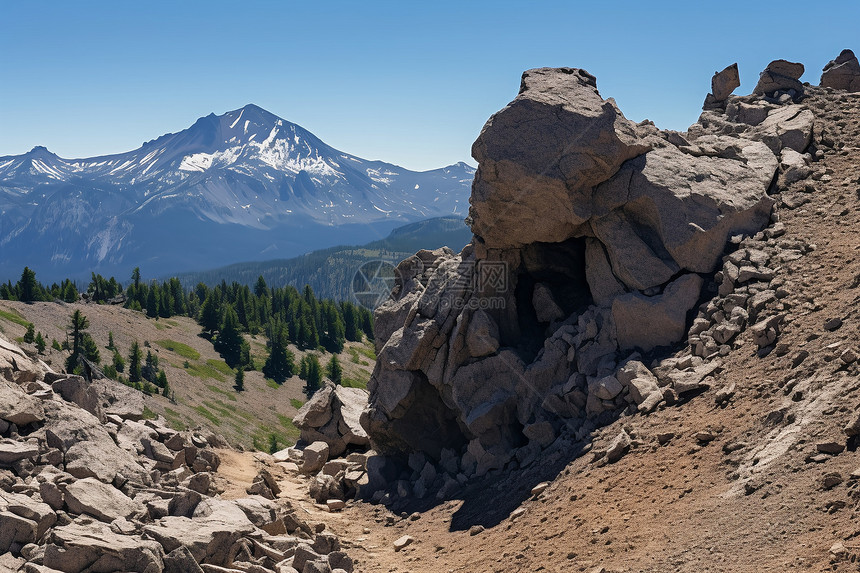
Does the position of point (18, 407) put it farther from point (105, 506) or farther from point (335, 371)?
point (335, 371)

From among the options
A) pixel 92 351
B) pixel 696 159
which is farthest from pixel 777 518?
pixel 92 351

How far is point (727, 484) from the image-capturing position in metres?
20.4

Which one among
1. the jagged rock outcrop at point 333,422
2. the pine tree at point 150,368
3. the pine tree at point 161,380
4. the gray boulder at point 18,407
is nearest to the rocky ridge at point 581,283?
the jagged rock outcrop at point 333,422

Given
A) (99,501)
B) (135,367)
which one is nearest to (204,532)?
(99,501)

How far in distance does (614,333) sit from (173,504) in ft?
55.8

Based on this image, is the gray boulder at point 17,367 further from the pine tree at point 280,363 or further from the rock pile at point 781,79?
the pine tree at point 280,363

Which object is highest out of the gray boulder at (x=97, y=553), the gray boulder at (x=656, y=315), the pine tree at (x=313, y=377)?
the gray boulder at (x=656, y=315)

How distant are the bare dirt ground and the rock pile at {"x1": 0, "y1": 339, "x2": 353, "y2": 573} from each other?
4.88 meters

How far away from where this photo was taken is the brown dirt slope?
17.7m

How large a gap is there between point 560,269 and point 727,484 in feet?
54.5

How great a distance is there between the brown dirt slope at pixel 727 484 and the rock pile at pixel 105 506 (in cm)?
470

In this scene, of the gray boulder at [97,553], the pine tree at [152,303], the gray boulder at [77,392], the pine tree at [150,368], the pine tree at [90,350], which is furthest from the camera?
the pine tree at [152,303]

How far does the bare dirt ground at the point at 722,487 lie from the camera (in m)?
17.7

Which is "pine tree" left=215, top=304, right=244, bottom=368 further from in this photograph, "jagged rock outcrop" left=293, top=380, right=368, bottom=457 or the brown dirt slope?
the brown dirt slope
